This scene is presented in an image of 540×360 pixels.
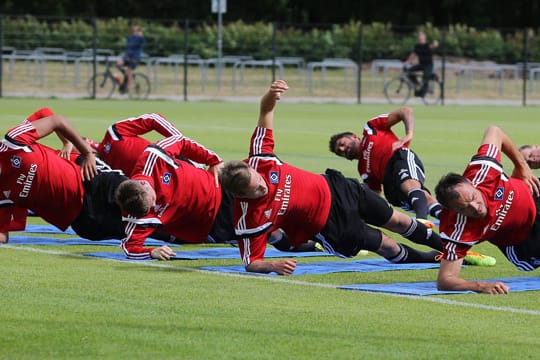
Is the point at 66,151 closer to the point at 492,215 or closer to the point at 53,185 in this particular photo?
the point at 53,185

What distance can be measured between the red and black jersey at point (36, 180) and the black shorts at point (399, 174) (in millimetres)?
3471

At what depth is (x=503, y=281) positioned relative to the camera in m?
9.65

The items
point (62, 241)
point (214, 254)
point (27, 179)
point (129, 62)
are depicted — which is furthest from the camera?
point (129, 62)

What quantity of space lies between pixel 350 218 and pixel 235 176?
118 cm

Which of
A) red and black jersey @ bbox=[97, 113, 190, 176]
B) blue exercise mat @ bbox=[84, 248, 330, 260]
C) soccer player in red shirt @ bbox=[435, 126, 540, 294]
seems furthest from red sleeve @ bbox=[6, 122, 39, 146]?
soccer player in red shirt @ bbox=[435, 126, 540, 294]

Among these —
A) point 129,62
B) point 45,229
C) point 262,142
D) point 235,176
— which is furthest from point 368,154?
point 129,62

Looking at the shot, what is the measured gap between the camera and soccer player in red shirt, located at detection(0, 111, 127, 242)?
1056cm

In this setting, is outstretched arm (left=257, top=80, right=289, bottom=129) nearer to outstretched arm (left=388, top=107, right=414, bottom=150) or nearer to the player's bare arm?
the player's bare arm

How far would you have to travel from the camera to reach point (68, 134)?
10578 millimetres

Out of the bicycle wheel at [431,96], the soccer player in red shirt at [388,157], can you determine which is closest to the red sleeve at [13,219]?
the soccer player in red shirt at [388,157]

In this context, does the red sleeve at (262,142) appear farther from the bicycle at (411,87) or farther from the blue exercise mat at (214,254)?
the bicycle at (411,87)

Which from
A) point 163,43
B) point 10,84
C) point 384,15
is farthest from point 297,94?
point 384,15

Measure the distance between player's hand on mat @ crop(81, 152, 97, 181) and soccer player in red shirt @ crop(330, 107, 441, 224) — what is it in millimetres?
3117

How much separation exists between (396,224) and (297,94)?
3183 cm
